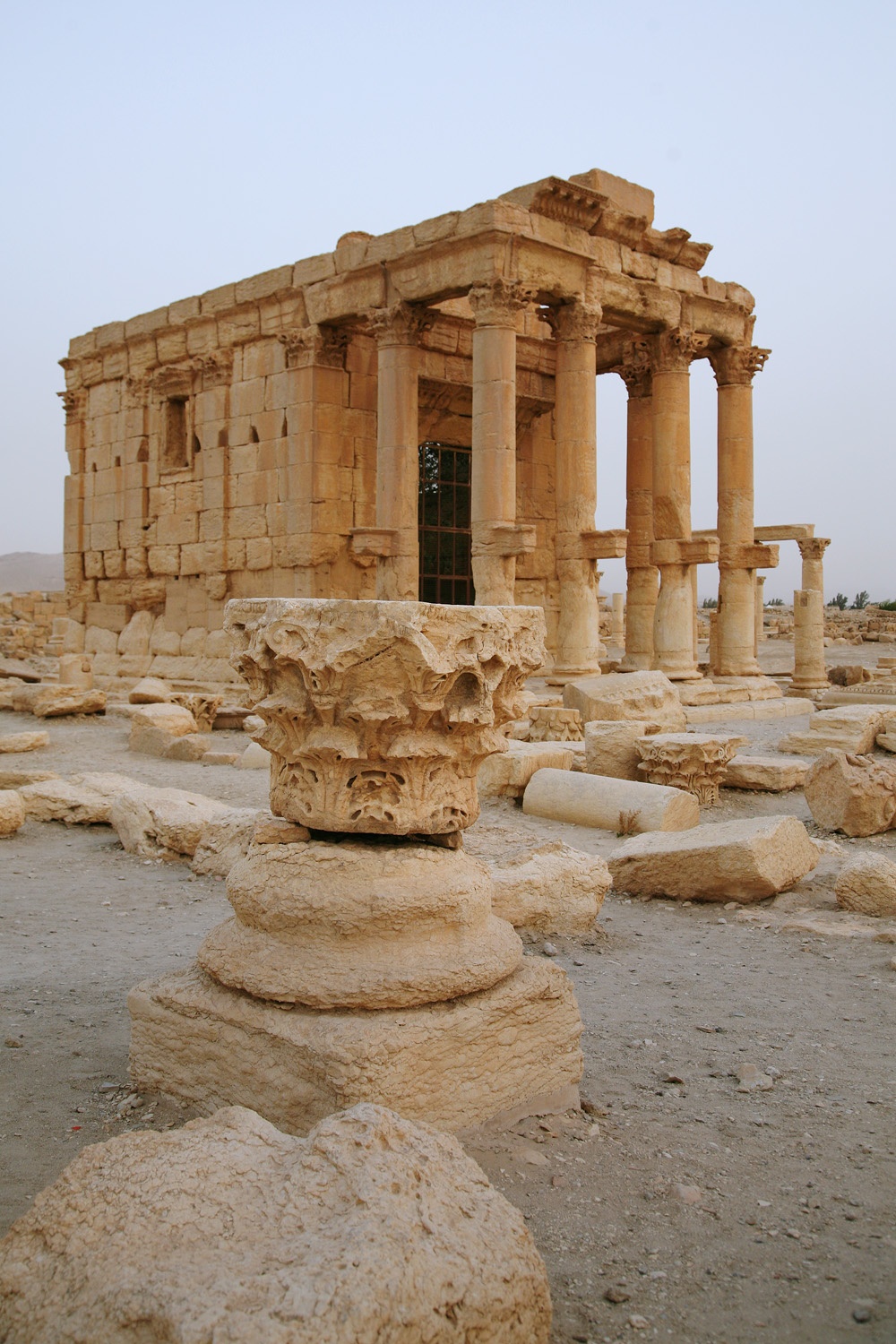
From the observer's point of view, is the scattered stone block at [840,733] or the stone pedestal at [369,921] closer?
the stone pedestal at [369,921]

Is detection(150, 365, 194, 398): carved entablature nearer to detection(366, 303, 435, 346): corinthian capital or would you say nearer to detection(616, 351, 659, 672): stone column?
detection(366, 303, 435, 346): corinthian capital

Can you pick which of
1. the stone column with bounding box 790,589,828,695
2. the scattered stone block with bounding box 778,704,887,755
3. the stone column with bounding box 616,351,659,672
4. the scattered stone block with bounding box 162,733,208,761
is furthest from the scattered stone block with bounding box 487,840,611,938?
the stone column with bounding box 790,589,828,695

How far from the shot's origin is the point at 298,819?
3.72 metres

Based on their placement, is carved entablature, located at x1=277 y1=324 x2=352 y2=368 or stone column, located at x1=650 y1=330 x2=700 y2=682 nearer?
carved entablature, located at x1=277 y1=324 x2=352 y2=368

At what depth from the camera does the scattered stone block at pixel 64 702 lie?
14266 millimetres

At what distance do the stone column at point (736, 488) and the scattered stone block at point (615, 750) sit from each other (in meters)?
8.63

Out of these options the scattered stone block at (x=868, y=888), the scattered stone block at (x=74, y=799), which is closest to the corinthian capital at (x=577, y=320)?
the scattered stone block at (x=74, y=799)

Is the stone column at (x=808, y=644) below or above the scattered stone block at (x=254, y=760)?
above

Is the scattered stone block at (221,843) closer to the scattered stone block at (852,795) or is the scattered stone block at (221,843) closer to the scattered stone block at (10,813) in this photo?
the scattered stone block at (10,813)

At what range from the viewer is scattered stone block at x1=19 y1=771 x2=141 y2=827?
25.9 feet

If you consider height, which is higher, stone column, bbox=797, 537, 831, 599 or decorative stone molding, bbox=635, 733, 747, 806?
stone column, bbox=797, 537, 831, 599

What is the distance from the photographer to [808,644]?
18828 mm

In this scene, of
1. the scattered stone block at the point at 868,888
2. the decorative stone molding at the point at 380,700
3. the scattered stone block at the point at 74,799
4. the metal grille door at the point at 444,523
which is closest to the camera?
the decorative stone molding at the point at 380,700

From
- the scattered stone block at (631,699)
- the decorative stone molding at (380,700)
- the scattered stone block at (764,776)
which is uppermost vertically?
the decorative stone molding at (380,700)
